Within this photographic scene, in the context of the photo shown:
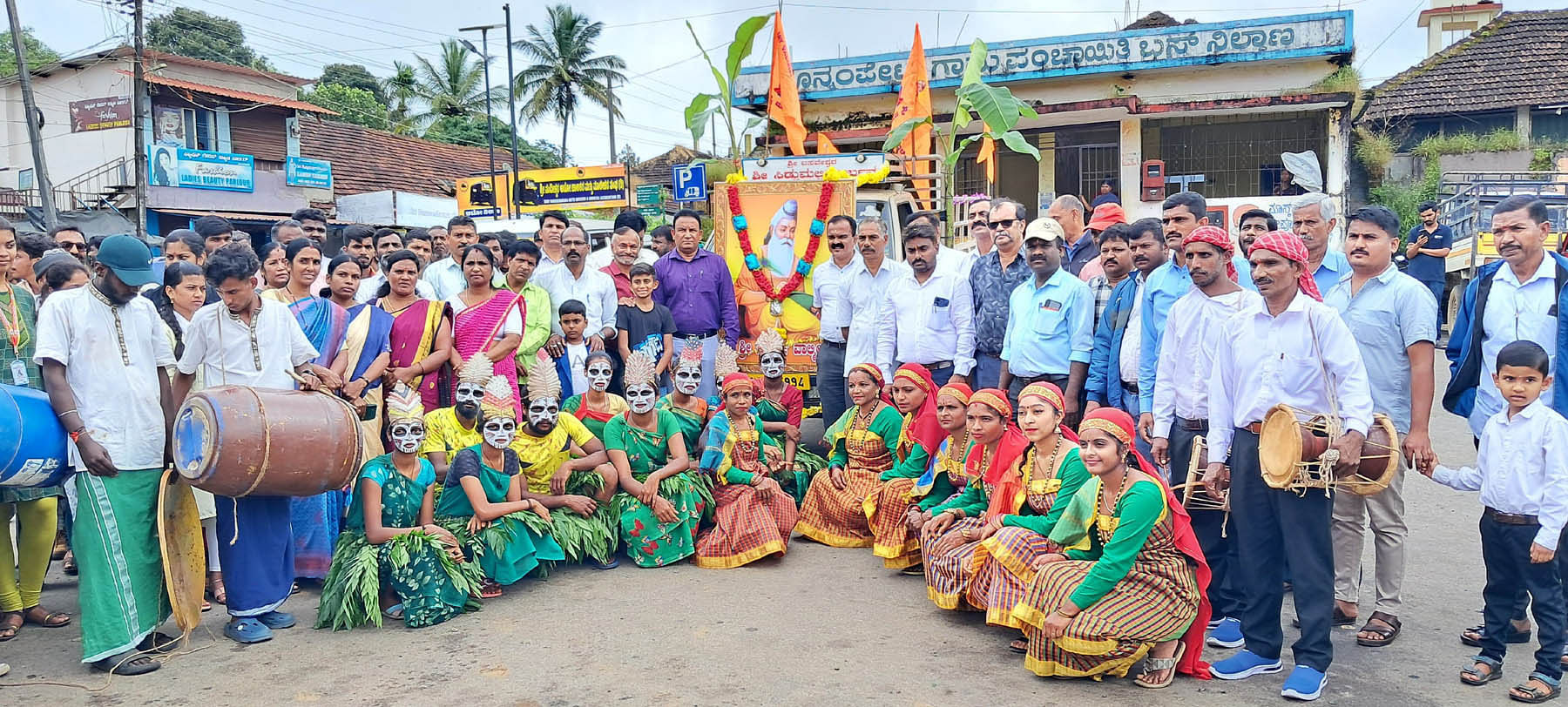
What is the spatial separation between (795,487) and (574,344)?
1714 mm

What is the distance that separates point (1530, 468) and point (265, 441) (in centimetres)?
486

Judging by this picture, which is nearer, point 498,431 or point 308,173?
point 498,431

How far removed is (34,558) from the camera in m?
5.15

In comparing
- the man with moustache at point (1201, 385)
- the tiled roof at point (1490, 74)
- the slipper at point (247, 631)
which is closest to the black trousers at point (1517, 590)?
the man with moustache at point (1201, 385)

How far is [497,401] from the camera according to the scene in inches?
222

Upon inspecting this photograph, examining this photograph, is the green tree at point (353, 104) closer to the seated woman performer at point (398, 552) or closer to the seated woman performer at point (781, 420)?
the seated woman performer at point (781, 420)

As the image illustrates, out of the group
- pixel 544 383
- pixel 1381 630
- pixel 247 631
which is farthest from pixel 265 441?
pixel 1381 630

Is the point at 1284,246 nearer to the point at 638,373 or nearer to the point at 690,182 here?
the point at 638,373

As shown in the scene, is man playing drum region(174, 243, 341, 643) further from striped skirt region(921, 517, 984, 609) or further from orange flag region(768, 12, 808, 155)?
orange flag region(768, 12, 808, 155)

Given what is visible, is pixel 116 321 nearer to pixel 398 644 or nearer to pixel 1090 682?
pixel 398 644

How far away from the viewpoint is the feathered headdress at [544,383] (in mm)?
6102

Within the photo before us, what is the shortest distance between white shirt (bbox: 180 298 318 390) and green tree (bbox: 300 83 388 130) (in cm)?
3477

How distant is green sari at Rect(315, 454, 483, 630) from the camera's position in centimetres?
508

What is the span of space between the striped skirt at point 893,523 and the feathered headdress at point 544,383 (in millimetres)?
1836
